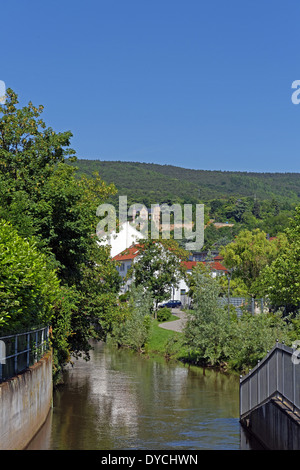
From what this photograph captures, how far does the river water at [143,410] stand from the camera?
2217 centimetres

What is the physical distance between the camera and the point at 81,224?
31359 millimetres

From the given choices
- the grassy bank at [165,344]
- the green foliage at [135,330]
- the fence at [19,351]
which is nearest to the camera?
the fence at [19,351]

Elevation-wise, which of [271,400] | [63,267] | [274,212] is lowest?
[271,400]

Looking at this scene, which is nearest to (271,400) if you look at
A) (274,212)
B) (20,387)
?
(20,387)

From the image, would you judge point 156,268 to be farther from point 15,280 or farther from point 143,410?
point 15,280

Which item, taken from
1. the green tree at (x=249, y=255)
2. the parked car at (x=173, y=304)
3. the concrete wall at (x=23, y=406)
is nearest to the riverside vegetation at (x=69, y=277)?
the concrete wall at (x=23, y=406)

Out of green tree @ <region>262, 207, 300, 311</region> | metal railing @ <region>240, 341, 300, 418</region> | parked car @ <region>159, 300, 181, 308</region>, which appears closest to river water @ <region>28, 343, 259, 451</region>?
metal railing @ <region>240, 341, 300, 418</region>

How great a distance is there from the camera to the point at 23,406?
1788 centimetres

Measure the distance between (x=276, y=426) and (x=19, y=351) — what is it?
7.29m

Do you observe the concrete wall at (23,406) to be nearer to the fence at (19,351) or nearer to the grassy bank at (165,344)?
the fence at (19,351)

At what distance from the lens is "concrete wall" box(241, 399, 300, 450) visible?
1546 centimetres

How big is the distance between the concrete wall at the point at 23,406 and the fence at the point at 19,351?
23cm

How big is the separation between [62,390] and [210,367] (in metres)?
15.1

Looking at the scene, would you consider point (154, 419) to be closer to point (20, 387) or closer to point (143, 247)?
point (20, 387)
